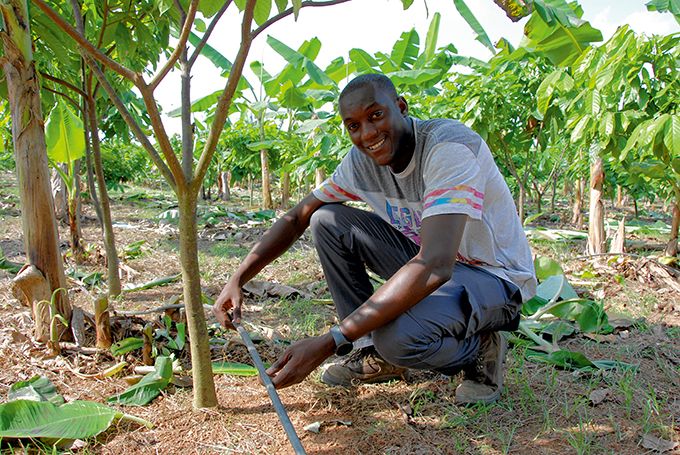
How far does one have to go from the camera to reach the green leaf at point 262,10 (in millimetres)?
1480

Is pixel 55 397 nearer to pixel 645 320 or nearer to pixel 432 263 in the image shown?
pixel 432 263

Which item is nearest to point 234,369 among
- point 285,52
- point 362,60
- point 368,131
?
point 368,131

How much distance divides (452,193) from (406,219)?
0.41 meters

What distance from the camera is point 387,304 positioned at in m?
1.32

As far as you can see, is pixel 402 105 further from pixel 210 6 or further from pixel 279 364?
pixel 279 364

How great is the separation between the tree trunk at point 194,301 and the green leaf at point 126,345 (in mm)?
474

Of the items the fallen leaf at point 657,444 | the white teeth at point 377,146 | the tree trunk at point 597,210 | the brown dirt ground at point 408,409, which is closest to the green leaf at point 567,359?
the brown dirt ground at point 408,409

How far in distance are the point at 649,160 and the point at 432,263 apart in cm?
339

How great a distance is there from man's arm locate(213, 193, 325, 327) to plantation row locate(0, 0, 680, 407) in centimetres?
18

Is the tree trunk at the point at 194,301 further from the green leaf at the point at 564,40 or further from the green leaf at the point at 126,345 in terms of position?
the green leaf at the point at 564,40

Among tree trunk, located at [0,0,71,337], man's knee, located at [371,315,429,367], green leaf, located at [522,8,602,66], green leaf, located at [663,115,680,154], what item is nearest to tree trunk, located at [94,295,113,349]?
tree trunk, located at [0,0,71,337]

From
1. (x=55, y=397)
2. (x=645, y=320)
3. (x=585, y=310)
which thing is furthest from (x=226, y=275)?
(x=645, y=320)

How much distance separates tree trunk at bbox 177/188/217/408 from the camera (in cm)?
144

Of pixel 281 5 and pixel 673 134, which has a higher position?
pixel 281 5
